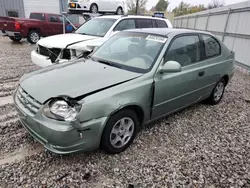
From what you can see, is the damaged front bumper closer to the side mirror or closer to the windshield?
the side mirror

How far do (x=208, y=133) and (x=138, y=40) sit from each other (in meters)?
1.95

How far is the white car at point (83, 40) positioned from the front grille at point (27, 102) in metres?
1.56

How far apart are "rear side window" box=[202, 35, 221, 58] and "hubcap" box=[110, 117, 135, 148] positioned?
83.8 inches

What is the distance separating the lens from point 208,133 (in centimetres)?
348

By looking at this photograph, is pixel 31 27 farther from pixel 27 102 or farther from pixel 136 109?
pixel 136 109

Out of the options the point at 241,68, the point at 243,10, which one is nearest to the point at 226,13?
the point at 243,10

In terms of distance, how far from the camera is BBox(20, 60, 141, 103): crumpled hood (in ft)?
7.93

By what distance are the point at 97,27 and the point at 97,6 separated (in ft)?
21.7

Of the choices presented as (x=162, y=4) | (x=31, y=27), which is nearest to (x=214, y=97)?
(x=31, y=27)

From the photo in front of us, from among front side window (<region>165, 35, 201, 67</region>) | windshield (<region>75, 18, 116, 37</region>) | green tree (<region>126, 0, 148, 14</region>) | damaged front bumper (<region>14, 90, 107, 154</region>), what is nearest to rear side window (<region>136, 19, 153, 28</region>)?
windshield (<region>75, 18, 116, 37</region>)

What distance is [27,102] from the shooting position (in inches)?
101

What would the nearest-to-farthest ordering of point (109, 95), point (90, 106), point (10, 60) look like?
point (90, 106), point (109, 95), point (10, 60)

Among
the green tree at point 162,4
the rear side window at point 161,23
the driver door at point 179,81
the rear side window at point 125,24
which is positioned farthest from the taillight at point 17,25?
the green tree at point 162,4

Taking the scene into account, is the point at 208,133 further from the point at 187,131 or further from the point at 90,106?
the point at 90,106
